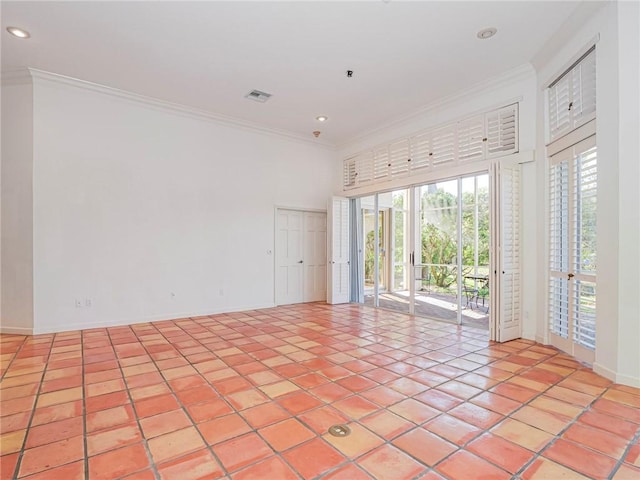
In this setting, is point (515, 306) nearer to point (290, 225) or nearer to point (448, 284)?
point (448, 284)

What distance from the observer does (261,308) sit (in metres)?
6.49

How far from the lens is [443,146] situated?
539cm

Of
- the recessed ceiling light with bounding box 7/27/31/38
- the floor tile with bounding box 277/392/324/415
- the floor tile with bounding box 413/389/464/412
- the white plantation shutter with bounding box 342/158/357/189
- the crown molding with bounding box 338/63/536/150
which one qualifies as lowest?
the floor tile with bounding box 413/389/464/412

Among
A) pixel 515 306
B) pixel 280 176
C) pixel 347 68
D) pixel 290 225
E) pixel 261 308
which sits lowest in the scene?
pixel 261 308

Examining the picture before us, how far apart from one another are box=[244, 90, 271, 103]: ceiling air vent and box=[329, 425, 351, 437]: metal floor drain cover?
4.66 meters

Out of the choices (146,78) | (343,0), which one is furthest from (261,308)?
(343,0)

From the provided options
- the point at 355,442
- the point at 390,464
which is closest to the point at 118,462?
the point at 355,442

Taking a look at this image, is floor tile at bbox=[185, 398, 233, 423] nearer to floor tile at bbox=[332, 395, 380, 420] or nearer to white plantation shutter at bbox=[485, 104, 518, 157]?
floor tile at bbox=[332, 395, 380, 420]

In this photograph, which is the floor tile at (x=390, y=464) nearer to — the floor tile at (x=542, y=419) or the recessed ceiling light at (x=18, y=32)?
the floor tile at (x=542, y=419)

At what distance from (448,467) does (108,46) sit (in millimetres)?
5241

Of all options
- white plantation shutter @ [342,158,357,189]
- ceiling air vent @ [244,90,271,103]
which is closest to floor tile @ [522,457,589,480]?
ceiling air vent @ [244,90,271,103]

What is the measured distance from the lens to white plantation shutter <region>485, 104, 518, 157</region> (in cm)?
452

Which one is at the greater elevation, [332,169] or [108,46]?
[108,46]

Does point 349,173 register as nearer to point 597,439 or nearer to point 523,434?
point 523,434
